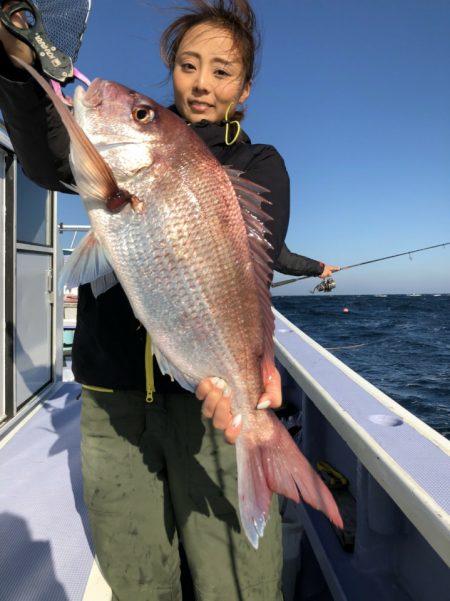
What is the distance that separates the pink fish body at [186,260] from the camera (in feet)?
4.26

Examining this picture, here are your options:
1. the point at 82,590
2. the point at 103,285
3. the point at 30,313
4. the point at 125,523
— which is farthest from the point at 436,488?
the point at 30,313

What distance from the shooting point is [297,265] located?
16.6 ft

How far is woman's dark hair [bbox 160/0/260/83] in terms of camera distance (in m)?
1.86

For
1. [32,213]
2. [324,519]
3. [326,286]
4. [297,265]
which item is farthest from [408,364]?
[32,213]

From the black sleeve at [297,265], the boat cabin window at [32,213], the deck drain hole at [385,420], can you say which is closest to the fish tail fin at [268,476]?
the deck drain hole at [385,420]

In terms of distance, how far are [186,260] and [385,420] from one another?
4.66ft

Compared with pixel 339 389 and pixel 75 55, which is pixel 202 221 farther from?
pixel 339 389

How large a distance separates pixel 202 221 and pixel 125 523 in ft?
4.03

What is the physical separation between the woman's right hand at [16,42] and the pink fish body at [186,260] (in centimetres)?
17

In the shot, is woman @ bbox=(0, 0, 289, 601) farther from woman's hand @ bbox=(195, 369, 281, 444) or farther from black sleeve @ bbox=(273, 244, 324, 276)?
black sleeve @ bbox=(273, 244, 324, 276)

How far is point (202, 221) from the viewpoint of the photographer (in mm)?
1340

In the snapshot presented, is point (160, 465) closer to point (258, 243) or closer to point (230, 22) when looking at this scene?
point (258, 243)

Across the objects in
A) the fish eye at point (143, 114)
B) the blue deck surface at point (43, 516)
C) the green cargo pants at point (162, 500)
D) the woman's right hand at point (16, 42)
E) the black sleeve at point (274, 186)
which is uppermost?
the woman's right hand at point (16, 42)

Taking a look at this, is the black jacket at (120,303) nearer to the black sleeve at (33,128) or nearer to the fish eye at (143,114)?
the black sleeve at (33,128)
